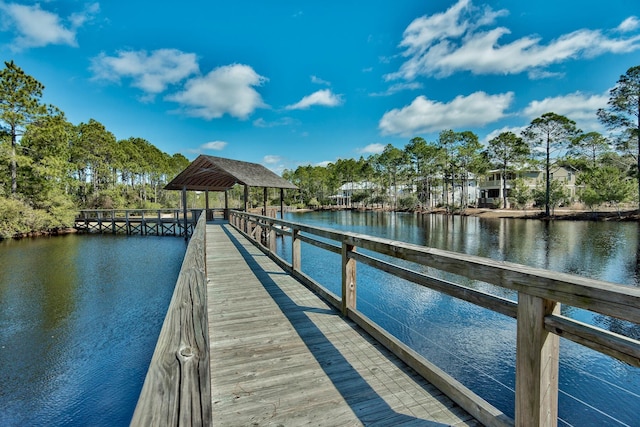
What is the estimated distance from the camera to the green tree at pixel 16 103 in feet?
73.8

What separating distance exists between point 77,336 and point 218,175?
15562 mm

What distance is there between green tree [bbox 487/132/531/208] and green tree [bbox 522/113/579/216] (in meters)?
2.44

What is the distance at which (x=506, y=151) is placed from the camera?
41.2 metres

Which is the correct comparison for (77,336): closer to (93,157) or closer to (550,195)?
(93,157)

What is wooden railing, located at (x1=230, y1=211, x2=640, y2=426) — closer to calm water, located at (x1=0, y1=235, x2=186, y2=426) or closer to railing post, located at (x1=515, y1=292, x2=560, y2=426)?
railing post, located at (x1=515, y1=292, x2=560, y2=426)

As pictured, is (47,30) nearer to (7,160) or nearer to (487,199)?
(7,160)

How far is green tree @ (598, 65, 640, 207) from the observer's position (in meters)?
27.4

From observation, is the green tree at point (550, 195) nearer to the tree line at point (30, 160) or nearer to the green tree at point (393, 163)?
the green tree at point (393, 163)

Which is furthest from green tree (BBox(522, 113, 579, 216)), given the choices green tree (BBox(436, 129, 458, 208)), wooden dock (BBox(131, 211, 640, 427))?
wooden dock (BBox(131, 211, 640, 427))

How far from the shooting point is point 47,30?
55.3 feet

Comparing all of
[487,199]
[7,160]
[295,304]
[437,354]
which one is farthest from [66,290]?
[487,199]

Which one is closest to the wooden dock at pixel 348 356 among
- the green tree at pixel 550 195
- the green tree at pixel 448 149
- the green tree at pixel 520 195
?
the green tree at pixel 550 195

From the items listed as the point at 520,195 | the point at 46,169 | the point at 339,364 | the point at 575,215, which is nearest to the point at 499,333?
the point at 339,364

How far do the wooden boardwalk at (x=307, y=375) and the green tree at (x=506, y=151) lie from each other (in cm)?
4311
